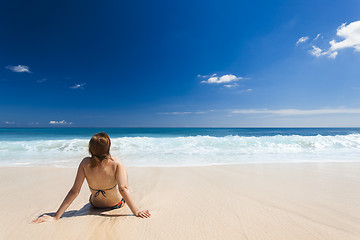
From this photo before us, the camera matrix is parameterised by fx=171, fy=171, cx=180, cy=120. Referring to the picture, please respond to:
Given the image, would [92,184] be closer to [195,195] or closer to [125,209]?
[125,209]

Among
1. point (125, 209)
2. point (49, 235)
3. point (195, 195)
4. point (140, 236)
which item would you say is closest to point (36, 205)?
point (49, 235)

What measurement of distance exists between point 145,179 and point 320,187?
399 centimetres

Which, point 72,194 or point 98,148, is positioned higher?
point 98,148

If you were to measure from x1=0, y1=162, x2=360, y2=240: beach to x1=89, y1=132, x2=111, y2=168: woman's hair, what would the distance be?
0.81 m

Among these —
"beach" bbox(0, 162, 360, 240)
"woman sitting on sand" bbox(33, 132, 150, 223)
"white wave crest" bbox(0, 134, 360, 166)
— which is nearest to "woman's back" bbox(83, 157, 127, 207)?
"woman sitting on sand" bbox(33, 132, 150, 223)

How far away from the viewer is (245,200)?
2.98 m

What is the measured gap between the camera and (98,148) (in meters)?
2.06

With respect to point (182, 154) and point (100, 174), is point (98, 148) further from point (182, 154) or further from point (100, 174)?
point (182, 154)

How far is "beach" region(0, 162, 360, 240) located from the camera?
79.5 inches

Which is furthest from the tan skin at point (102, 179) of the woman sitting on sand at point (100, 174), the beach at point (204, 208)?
the beach at point (204, 208)

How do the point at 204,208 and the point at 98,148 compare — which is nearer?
the point at 98,148

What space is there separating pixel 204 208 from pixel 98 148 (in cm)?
183

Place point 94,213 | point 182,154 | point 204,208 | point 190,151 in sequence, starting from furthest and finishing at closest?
point 190,151 < point 182,154 < point 204,208 < point 94,213

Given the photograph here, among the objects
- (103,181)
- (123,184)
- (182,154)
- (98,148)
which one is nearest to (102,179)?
(103,181)
